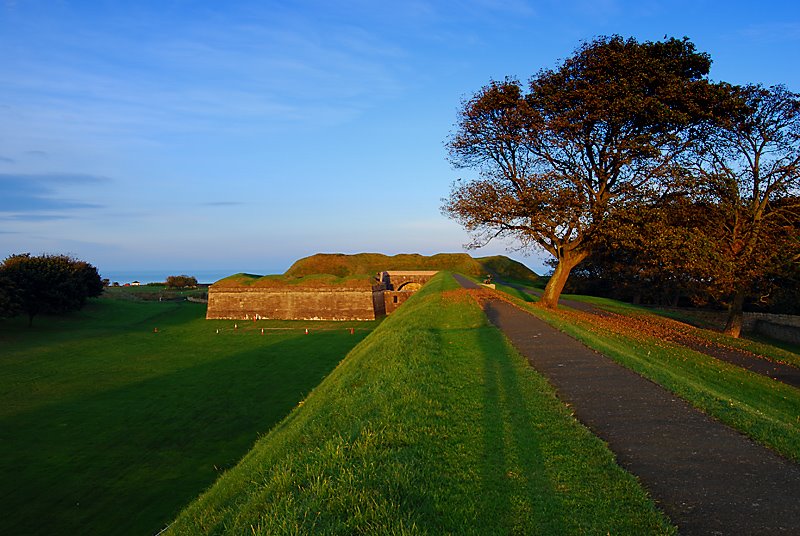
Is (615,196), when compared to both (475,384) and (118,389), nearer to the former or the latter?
(475,384)

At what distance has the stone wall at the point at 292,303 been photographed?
144 ft

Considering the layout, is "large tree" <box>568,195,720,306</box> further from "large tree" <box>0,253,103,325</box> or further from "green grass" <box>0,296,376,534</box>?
"large tree" <box>0,253,103,325</box>

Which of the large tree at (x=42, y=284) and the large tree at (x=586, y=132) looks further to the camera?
the large tree at (x=42, y=284)

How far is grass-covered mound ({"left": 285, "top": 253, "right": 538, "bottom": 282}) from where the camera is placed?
228 ft

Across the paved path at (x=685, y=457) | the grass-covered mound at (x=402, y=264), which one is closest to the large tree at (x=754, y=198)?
the paved path at (x=685, y=457)

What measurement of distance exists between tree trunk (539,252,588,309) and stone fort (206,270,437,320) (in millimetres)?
23071

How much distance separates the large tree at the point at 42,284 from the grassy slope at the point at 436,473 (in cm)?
3061

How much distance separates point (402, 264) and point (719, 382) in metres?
60.9

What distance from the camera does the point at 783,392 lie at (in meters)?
11.8

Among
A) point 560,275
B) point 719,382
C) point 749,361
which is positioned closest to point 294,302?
point 560,275


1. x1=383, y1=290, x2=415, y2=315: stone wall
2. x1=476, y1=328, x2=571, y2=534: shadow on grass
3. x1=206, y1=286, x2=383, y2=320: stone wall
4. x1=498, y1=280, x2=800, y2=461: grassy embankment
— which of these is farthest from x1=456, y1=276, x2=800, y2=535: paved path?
x1=383, y1=290, x2=415, y2=315: stone wall

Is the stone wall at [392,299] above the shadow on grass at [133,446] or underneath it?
above

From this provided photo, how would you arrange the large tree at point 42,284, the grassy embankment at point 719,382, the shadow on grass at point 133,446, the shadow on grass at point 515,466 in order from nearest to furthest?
the shadow on grass at point 515,466, the grassy embankment at point 719,382, the shadow on grass at point 133,446, the large tree at point 42,284

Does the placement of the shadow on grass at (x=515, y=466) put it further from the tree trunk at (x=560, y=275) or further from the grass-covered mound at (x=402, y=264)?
the grass-covered mound at (x=402, y=264)
